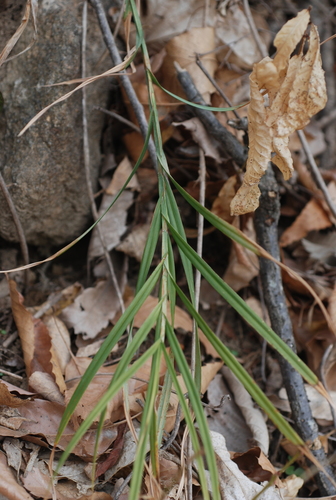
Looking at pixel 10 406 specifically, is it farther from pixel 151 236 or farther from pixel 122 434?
pixel 151 236

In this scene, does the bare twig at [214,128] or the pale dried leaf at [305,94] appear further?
the bare twig at [214,128]

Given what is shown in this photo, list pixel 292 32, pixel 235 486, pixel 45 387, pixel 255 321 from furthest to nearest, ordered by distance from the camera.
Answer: pixel 45 387 < pixel 235 486 < pixel 292 32 < pixel 255 321

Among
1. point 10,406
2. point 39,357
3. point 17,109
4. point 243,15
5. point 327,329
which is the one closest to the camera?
point 10,406

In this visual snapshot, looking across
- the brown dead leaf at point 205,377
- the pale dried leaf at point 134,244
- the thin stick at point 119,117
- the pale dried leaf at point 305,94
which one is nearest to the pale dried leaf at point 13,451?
the brown dead leaf at point 205,377

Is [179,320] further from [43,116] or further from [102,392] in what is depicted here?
[43,116]

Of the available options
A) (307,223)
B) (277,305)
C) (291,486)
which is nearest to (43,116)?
(277,305)

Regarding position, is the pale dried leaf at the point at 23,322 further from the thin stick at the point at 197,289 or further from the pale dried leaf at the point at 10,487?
the thin stick at the point at 197,289

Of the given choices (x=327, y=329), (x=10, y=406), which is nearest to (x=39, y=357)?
(x=10, y=406)
